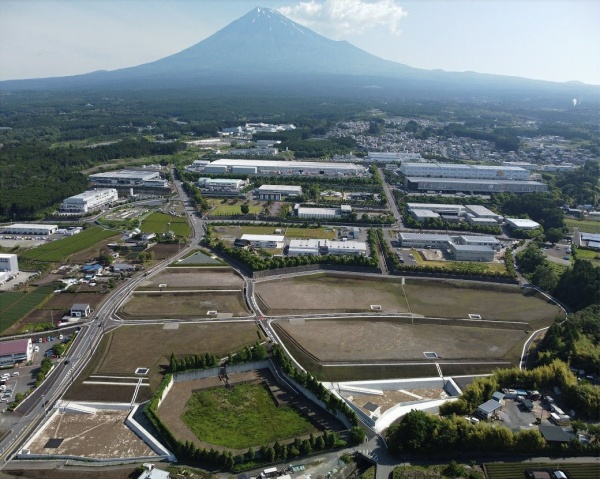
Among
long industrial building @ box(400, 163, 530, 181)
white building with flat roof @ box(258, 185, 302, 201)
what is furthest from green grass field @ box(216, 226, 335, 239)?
long industrial building @ box(400, 163, 530, 181)

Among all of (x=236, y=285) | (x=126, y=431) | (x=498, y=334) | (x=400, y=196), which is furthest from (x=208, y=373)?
(x=400, y=196)

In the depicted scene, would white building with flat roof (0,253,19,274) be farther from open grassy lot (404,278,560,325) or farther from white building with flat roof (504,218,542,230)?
white building with flat roof (504,218,542,230)

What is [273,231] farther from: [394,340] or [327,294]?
[394,340]

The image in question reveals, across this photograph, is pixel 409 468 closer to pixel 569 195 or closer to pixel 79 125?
pixel 569 195

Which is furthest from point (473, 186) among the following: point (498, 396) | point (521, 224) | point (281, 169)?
point (498, 396)

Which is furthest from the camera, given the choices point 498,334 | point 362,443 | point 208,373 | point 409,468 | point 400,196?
point 400,196

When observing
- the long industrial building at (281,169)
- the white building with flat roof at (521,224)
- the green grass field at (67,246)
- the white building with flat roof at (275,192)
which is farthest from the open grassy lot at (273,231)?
the long industrial building at (281,169)
